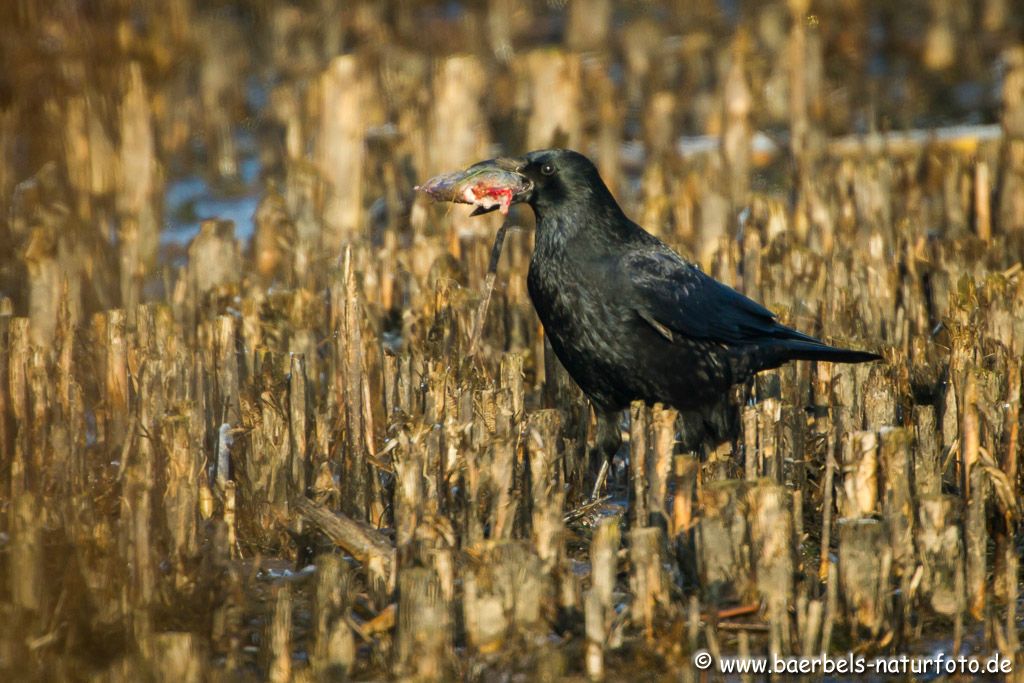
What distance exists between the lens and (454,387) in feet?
17.4

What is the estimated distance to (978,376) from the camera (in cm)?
498

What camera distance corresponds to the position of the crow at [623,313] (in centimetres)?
536

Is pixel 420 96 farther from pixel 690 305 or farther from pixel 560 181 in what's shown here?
pixel 690 305

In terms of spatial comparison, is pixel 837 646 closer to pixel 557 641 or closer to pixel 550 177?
pixel 557 641

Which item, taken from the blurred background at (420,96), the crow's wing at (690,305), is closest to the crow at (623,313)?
the crow's wing at (690,305)

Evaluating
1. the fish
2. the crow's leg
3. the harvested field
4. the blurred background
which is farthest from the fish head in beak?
the blurred background

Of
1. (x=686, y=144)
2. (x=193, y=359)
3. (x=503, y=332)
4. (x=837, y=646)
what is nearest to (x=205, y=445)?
(x=193, y=359)

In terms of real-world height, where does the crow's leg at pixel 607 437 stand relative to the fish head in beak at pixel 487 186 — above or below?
below

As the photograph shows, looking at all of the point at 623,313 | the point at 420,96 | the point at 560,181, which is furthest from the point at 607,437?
the point at 420,96

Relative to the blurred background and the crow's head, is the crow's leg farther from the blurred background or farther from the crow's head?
the blurred background

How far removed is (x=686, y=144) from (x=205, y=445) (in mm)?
5797

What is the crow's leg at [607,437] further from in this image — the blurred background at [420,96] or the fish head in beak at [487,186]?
the blurred background at [420,96]

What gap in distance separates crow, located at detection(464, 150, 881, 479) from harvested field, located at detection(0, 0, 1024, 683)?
216 mm

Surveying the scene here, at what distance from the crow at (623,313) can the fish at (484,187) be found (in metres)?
0.02
